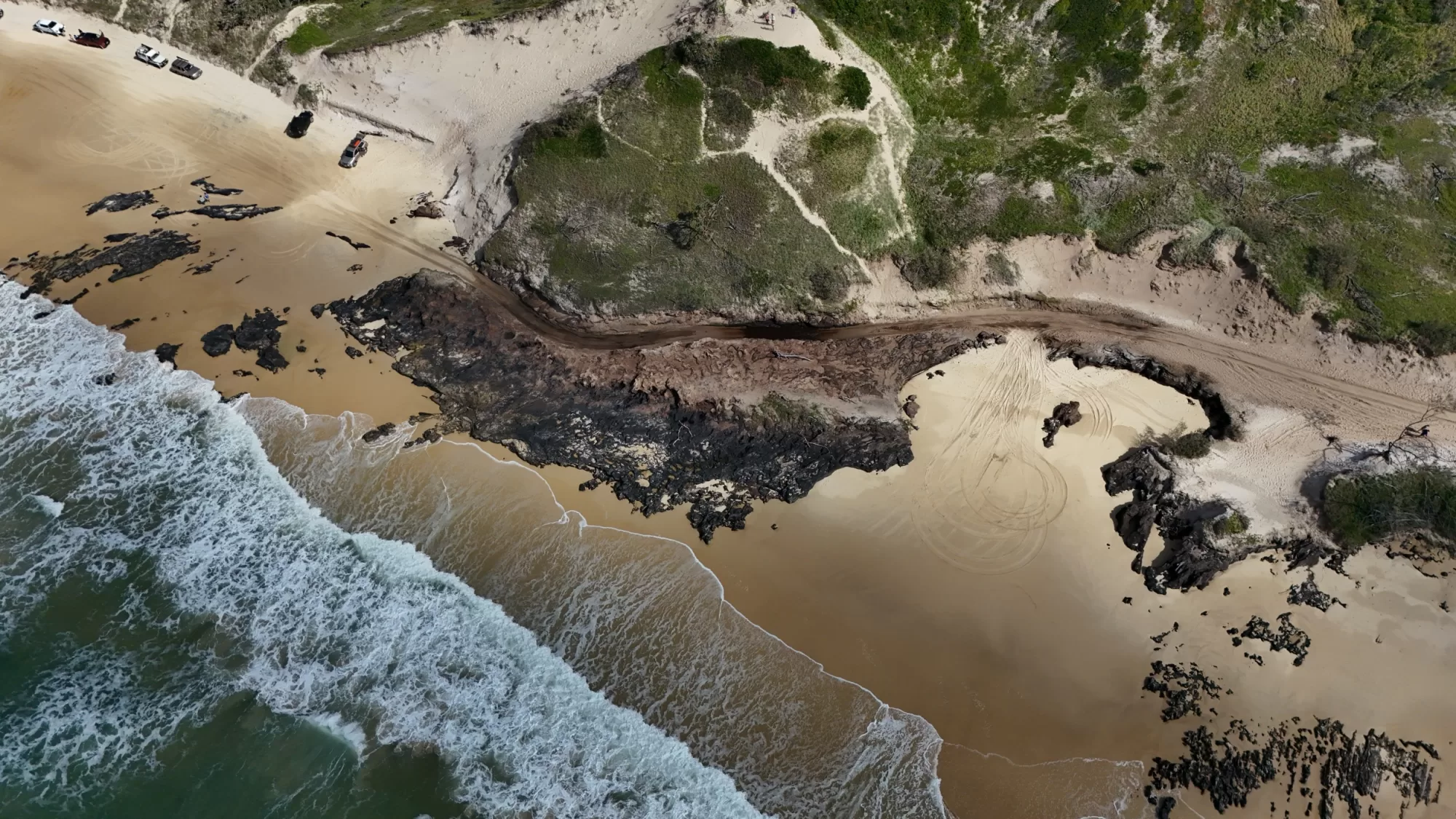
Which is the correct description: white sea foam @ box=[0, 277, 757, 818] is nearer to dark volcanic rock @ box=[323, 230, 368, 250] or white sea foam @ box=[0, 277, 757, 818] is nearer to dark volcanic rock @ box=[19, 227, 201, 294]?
dark volcanic rock @ box=[19, 227, 201, 294]

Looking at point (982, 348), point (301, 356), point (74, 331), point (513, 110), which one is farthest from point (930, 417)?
point (74, 331)

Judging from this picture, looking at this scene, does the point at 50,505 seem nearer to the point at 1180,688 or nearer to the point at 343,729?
the point at 343,729

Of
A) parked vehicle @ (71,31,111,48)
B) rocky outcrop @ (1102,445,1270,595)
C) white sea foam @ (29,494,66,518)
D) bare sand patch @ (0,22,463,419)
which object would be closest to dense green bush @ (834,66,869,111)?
rocky outcrop @ (1102,445,1270,595)

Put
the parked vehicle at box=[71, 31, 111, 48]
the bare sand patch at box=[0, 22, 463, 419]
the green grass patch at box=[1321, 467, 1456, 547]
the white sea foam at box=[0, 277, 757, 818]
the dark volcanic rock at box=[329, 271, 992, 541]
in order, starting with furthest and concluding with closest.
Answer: the parked vehicle at box=[71, 31, 111, 48], the bare sand patch at box=[0, 22, 463, 419], the dark volcanic rock at box=[329, 271, 992, 541], the green grass patch at box=[1321, 467, 1456, 547], the white sea foam at box=[0, 277, 757, 818]

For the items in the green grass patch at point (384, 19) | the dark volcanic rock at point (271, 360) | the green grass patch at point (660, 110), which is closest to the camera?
the dark volcanic rock at point (271, 360)

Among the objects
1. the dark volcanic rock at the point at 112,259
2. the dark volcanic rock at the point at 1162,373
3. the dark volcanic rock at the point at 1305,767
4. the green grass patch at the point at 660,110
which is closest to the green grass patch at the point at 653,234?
the green grass patch at the point at 660,110

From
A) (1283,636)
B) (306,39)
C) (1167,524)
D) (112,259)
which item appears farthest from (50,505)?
(1283,636)

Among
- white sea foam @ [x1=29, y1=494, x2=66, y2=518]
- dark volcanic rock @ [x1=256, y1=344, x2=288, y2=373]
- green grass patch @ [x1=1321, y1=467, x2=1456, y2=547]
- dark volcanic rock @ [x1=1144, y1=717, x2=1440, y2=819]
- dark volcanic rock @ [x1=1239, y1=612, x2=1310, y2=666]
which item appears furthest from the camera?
dark volcanic rock @ [x1=256, y1=344, x2=288, y2=373]

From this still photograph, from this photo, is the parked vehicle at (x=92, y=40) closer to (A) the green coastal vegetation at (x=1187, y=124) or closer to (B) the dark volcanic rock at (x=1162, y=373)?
(A) the green coastal vegetation at (x=1187, y=124)
